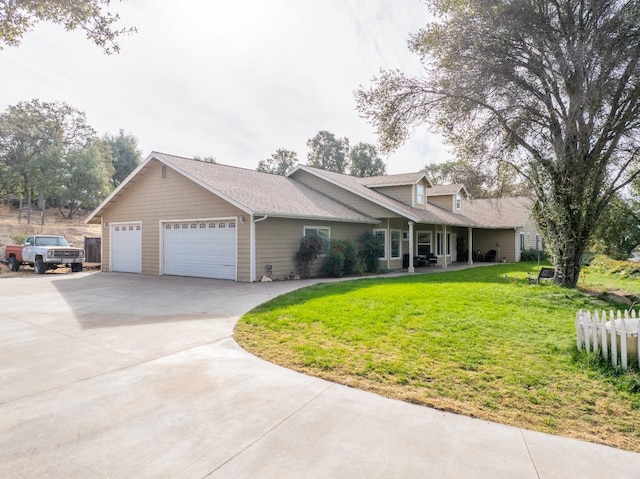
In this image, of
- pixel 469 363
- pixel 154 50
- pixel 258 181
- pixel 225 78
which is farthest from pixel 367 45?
pixel 469 363

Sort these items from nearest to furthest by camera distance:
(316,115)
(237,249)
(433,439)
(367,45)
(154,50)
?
1. (433,439)
2. (154,50)
3. (367,45)
4. (237,249)
5. (316,115)

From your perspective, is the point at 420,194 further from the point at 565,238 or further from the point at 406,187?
the point at 565,238

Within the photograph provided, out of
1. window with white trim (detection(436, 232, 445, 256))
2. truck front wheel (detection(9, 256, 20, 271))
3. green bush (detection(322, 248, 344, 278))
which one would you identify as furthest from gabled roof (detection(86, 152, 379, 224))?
window with white trim (detection(436, 232, 445, 256))

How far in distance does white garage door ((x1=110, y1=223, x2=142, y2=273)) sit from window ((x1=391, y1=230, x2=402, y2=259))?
39.6ft

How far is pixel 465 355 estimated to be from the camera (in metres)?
5.11

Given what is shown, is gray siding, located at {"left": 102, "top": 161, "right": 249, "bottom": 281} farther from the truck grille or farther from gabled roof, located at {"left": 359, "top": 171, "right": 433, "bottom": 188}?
gabled roof, located at {"left": 359, "top": 171, "right": 433, "bottom": 188}

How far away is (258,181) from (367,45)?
7703mm

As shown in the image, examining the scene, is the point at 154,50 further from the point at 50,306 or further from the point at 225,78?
the point at 50,306

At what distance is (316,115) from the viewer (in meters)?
20.5

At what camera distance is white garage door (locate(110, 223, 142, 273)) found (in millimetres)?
17078

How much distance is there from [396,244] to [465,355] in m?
15.0

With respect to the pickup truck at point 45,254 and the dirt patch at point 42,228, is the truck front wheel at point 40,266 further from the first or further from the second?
the dirt patch at point 42,228

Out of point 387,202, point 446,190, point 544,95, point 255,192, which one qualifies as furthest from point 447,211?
point 255,192

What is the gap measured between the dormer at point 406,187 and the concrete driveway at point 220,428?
1609cm
